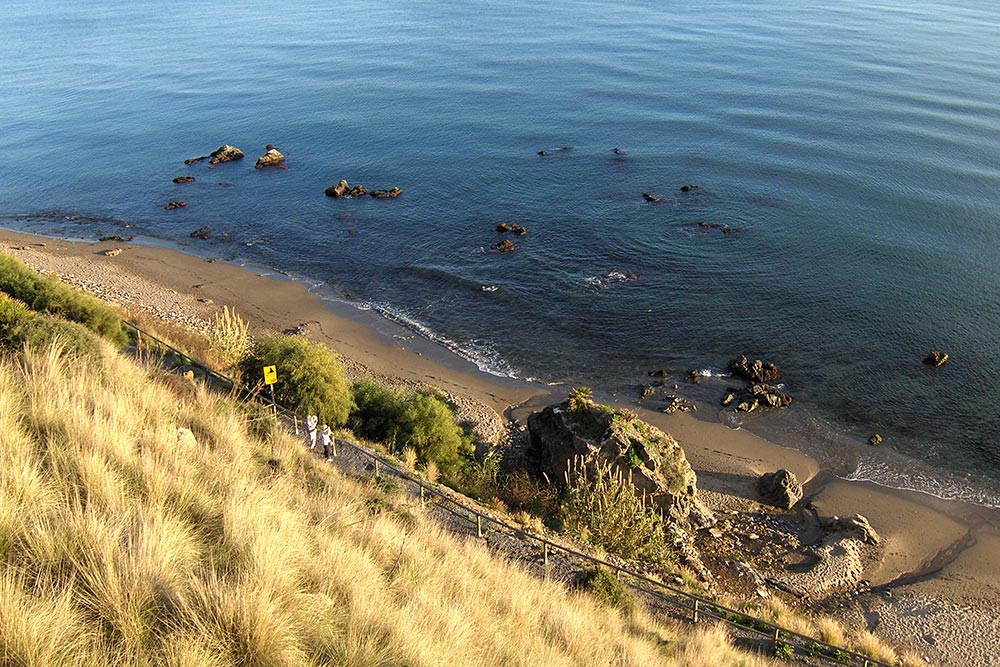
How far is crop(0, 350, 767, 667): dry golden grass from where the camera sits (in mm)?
7508

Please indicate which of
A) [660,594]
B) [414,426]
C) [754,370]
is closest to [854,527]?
[754,370]

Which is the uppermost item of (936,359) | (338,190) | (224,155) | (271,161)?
(224,155)

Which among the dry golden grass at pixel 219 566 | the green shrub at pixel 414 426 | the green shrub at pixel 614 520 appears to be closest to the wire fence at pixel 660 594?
the dry golden grass at pixel 219 566

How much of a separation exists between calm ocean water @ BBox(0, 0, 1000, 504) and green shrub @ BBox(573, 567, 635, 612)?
58.3ft

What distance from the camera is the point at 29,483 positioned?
9195 mm

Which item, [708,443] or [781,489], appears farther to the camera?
[708,443]

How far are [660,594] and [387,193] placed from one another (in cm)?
4787

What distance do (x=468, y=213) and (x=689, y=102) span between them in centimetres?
3573

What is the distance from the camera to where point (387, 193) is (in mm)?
58781

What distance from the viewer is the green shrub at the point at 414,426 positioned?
24.0 meters

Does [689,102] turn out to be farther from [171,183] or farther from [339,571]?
[339,571]

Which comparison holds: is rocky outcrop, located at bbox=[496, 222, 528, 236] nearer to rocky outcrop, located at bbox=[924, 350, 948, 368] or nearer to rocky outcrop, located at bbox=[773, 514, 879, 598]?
rocky outcrop, located at bbox=[924, 350, 948, 368]

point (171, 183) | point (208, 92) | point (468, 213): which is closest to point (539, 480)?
point (468, 213)

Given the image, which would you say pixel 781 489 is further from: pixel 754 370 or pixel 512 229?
pixel 512 229
